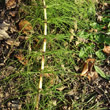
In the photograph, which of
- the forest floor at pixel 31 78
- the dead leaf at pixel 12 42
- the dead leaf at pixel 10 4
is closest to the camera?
the forest floor at pixel 31 78

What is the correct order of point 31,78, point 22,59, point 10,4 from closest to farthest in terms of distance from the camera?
1. point 31,78
2. point 22,59
3. point 10,4

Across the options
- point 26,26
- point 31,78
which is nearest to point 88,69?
point 31,78

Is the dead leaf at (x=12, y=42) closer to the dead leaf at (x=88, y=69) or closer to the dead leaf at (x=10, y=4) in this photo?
the dead leaf at (x=10, y=4)

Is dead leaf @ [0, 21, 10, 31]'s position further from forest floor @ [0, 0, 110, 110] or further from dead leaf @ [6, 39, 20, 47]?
dead leaf @ [6, 39, 20, 47]

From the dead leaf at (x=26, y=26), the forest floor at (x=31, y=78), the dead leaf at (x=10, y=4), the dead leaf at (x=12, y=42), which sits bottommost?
the forest floor at (x=31, y=78)

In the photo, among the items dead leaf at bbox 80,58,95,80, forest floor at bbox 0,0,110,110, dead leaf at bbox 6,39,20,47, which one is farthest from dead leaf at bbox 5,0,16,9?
dead leaf at bbox 80,58,95,80

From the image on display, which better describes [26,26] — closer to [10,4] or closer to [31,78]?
[10,4]

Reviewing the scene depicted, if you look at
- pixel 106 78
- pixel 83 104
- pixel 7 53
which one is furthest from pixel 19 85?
pixel 106 78

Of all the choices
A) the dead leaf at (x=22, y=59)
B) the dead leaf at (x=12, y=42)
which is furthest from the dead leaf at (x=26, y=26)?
the dead leaf at (x=22, y=59)

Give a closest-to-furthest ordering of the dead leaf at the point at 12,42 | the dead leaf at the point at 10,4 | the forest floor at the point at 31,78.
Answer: the forest floor at the point at 31,78, the dead leaf at the point at 12,42, the dead leaf at the point at 10,4
